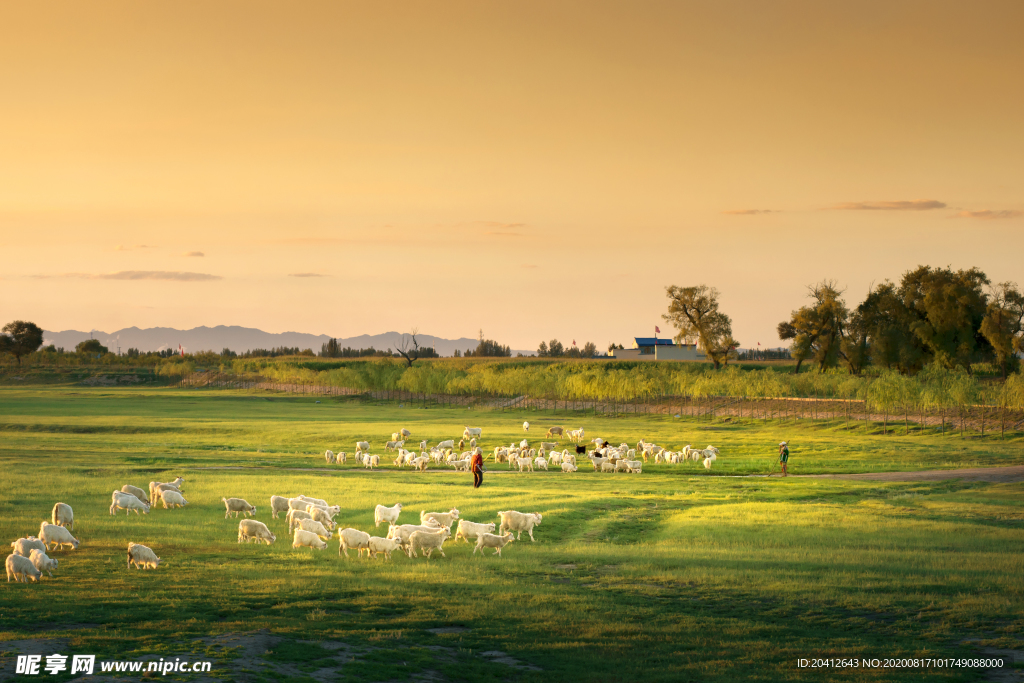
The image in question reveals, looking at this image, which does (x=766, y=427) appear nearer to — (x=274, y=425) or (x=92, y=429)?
(x=274, y=425)

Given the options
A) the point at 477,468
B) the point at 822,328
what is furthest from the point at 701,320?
the point at 477,468

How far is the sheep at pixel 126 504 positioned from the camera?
98.5ft

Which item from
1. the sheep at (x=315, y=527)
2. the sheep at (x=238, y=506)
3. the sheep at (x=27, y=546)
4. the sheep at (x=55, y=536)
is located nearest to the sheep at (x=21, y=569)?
the sheep at (x=27, y=546)

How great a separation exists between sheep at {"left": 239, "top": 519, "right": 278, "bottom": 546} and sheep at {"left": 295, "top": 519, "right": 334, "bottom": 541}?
35.5 inches

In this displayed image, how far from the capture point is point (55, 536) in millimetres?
22781

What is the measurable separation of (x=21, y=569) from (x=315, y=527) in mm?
8192

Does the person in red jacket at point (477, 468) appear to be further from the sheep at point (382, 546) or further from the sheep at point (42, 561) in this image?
the sheep at point (42, 561)

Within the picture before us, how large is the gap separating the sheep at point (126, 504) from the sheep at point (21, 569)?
10.4 metres

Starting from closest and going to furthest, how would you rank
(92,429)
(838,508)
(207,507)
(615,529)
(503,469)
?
(615,529) → (207,507) → (838,508) → (503,469) → (92,429)

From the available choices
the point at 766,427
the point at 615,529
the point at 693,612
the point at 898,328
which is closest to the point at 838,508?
the point at 615,529

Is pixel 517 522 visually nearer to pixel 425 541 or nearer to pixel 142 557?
pixel 425 541

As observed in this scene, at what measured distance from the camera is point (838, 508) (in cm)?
3466

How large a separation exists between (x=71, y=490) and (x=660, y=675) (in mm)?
29403

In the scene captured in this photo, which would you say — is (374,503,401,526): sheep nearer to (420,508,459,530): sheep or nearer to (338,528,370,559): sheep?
(420,508,459,530): sheep
